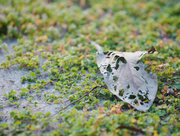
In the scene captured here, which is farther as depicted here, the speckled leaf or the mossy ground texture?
the speckled leaf

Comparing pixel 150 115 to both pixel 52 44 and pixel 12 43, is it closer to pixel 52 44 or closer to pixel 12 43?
pixel 52 44

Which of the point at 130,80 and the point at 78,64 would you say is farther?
the point at 78,64

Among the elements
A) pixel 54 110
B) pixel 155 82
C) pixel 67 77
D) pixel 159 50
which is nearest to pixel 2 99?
pixel 54 110

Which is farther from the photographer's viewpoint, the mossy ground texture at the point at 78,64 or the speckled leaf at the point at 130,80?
the speckled leaf at the point at 130,80
